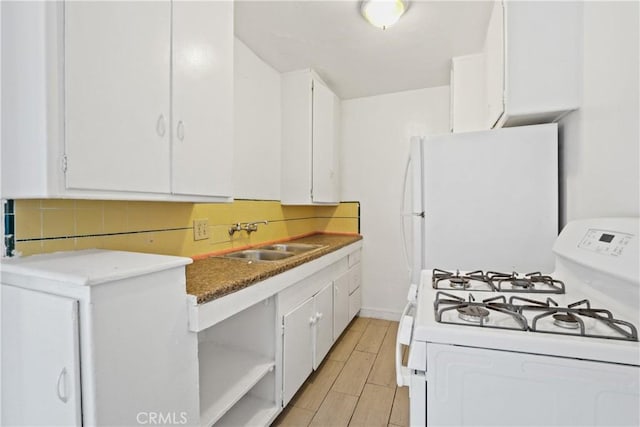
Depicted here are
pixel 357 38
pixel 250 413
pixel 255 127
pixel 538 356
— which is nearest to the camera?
pixel 538 356

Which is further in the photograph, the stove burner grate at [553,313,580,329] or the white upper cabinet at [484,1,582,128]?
the white upper cabinet at [484,1,582,128]

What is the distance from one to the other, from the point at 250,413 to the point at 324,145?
2176 millimetres

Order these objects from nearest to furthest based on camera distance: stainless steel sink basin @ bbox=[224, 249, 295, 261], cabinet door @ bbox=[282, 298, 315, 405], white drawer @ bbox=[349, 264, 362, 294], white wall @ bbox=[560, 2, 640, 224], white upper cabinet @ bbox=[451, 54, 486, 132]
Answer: white wall @ bbox=[560, 2, 640, 224]
cabinet door @ bbox=[282, 298, 315, 405]
stainless steel sink basin @ bbox=[224, 249, 295, 261]
white upper cabinet @ bbox=[451, 54, 486, 132]
white drawer @ bbox=[349, 264, 362, 294]

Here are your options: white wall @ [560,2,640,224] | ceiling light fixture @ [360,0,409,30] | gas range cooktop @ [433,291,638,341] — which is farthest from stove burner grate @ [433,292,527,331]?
ceiling light fixture @ [360,0,409,30]

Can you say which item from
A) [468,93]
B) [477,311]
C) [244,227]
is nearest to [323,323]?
[244,227]

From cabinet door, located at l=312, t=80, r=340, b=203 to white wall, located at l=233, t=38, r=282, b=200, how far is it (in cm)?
33

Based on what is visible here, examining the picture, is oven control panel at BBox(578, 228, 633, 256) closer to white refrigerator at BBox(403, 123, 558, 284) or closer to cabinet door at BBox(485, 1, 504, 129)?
white refrigerator at BBox(403, 123, 558, 284)

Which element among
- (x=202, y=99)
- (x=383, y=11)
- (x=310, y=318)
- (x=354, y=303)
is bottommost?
Answer: (x=354, y=303)

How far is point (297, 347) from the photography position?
1749mm

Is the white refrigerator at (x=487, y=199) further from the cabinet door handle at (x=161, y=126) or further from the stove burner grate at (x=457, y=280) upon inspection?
the cabinet door handle at (x=161, y=126)

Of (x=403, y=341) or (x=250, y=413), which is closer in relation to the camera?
(x=403, y=341)

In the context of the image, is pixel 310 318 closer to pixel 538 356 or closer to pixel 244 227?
pixel 244 227

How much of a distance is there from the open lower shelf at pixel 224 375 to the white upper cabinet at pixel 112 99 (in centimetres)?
85

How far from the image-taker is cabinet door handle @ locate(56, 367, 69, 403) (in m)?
0.79
